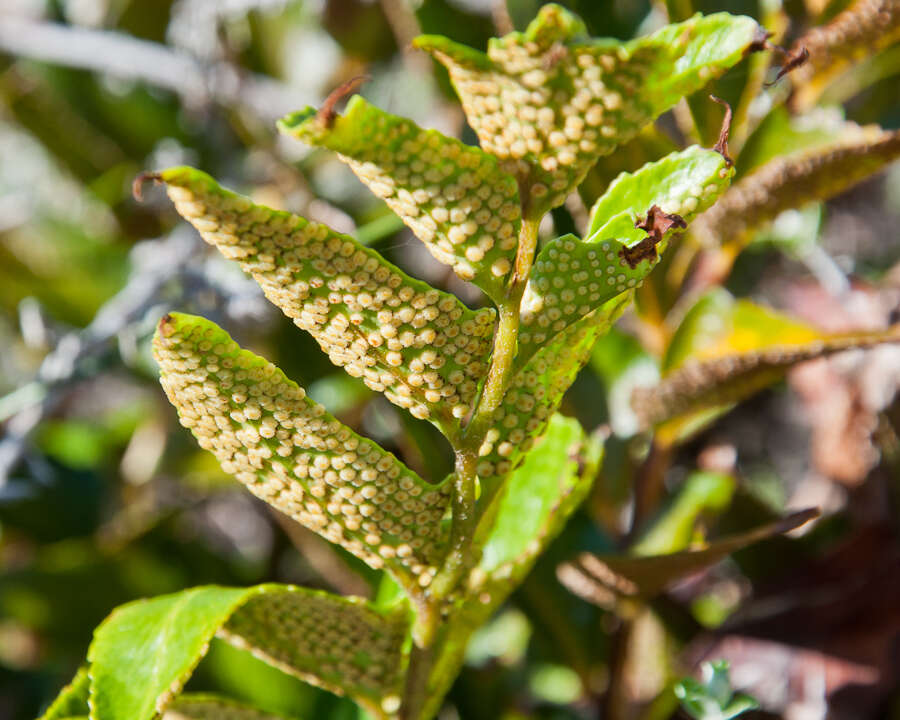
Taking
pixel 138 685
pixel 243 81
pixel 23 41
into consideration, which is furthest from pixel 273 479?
pixel 23 41

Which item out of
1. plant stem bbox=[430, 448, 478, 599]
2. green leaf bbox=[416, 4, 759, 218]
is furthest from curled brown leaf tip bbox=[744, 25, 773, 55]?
plant stem bbox=[430, 448, 478, 599]

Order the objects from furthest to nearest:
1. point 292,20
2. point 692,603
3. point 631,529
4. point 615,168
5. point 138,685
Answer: point 292,20
point 692,603
point 631,529
point 615,168
point 138,685

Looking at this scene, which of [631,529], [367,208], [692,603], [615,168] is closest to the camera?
[615,168]

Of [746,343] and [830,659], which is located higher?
[746,343]

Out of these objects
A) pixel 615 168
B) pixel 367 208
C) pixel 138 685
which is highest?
pixel 615 168

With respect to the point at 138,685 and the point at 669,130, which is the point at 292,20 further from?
the point at 138,685

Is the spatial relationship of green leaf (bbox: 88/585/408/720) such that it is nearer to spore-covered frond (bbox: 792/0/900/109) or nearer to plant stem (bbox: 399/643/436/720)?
plant stem (bbox: 399/643/436/720)

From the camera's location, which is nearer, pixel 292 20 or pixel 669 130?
pixel 669 130

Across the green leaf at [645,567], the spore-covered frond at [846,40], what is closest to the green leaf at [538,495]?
the green leaf at [645,567]
